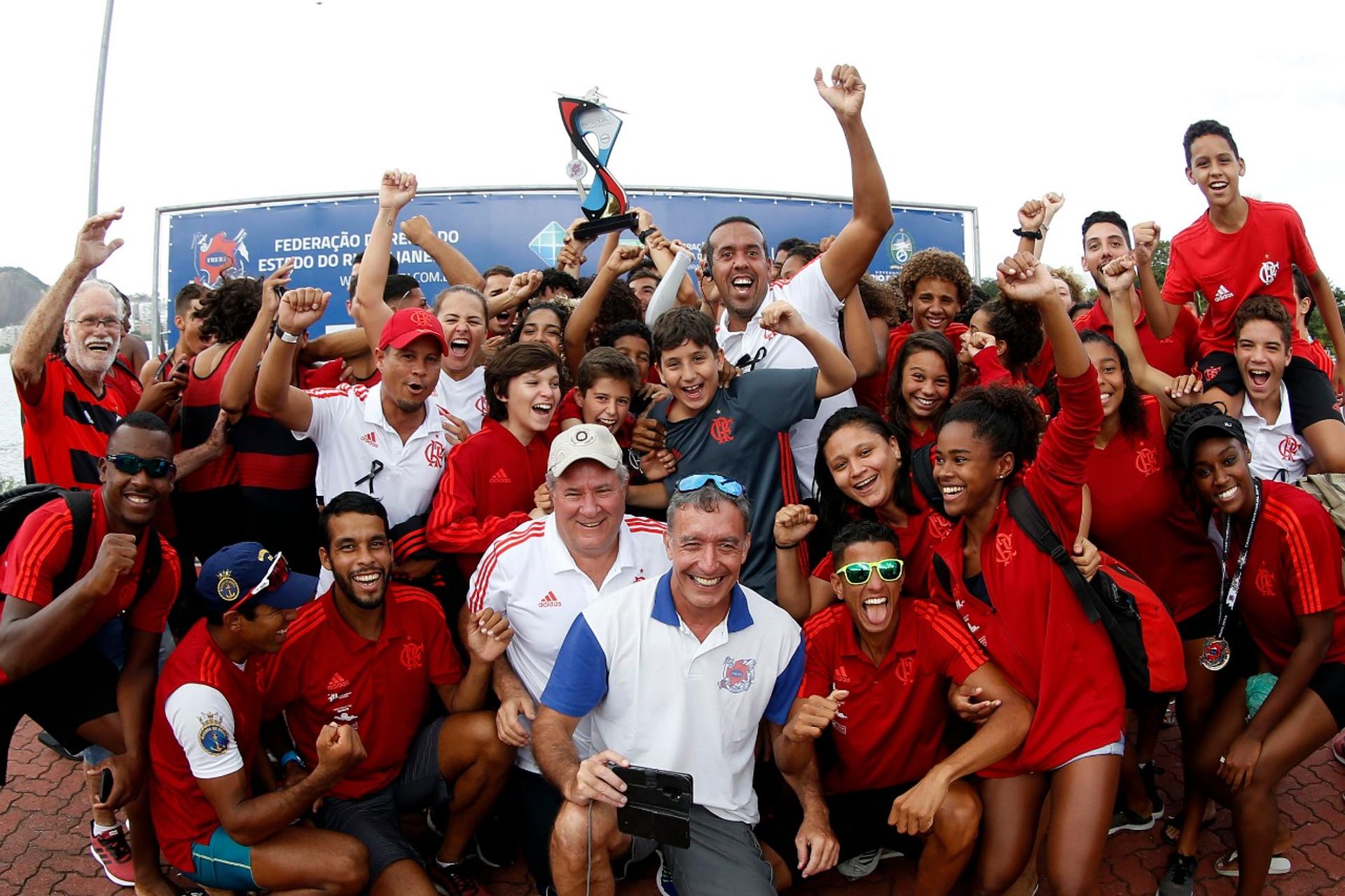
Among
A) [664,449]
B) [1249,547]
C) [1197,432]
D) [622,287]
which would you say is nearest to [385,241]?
[622,287]

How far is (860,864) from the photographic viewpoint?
3.98 metres

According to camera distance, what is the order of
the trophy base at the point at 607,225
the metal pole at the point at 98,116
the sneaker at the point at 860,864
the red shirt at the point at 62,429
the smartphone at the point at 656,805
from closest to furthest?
1. the smartphone at the point at 656,805
2. the sneaker at the point at 860,864
3. the red shirt at the point at 62,429
4. the trophy base at the point at 607,225
5. the metal pole at the point at 98,116

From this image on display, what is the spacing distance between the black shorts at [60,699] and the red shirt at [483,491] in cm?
155

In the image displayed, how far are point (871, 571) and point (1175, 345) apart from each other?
322 cm

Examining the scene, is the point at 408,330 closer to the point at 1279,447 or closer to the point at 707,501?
the point at 707,501

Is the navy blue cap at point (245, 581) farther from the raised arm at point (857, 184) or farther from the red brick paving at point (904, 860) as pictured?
the raised arm at point (857, 184)

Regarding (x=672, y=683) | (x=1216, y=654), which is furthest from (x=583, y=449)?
(x=1216, y=654)

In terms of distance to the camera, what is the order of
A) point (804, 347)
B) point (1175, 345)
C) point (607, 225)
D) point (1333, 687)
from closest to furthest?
point (1333, 687) < point (804, 347) < point (1175, 345) < point (607, 225)

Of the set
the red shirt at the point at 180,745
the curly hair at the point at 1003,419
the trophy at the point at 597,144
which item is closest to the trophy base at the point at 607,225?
the trophy at the point at 597,144

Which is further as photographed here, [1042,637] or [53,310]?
[53,310]

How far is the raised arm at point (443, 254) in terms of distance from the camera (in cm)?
574

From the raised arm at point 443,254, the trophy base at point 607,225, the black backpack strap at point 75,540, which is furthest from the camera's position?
the trophy base at point 607,225

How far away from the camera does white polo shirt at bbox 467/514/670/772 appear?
12.4ft

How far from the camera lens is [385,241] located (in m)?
4.89
